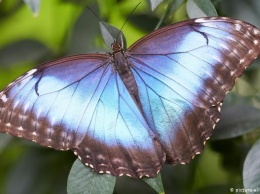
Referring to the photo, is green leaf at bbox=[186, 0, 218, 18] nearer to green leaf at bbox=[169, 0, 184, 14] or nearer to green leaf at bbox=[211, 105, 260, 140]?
green leaf at bbox=[169, 0, 184, 14]

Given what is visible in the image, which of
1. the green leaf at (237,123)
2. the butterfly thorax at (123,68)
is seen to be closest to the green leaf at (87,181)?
the butterfly thorax at (123,68)

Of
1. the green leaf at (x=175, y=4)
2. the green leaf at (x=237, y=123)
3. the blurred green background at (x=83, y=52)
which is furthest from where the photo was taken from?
the blurred green background at (x=83, y=52)

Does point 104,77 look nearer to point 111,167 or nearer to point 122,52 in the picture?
point 122,52

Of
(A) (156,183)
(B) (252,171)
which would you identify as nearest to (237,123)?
(B) (252,171)

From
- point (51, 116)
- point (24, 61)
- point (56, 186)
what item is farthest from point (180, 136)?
point (24, 61)

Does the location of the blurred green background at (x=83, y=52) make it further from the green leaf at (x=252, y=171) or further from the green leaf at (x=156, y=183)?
the green leaf at (x=156, y=183)

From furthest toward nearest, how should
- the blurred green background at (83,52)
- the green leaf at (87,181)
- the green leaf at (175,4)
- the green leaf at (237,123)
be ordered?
the blurred green background at (83,52) → the green leaf at (237,123) → the green leaf at (175,4) → the green leaf at (87,181)

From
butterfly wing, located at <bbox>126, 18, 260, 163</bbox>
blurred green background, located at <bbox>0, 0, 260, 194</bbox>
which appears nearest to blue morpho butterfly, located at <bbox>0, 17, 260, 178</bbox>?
butterfly wing, located at <bbox>126, 18, 260, 163</bbox>
